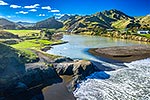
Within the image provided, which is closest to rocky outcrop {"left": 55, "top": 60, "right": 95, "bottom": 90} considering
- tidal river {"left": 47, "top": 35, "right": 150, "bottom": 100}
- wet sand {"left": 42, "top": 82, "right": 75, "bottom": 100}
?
A: tidal river {"left": 47, "top": 35, "right": 150, "bottom": 100}

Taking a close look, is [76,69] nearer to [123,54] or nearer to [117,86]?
[117,86]

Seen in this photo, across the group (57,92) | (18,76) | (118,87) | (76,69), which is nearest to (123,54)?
(76,69)

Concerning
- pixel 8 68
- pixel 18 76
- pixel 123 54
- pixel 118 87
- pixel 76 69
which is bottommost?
pixel 118 87

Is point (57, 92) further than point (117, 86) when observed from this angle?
No

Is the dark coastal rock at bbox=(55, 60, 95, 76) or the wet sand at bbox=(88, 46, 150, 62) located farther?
the wet sand at bbox=(88, 46, 150, 62)

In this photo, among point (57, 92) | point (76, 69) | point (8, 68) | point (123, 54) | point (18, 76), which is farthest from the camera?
point (123, 54)

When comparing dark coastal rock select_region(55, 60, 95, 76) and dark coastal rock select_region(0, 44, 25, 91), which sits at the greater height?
dark coastal rock select_region(0, 44, 25, 91)

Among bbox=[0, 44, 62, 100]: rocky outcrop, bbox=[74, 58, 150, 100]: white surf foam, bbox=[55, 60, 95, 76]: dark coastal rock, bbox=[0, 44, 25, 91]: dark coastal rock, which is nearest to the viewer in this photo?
bbox=[74, 58, 150, 100]: white surf foam

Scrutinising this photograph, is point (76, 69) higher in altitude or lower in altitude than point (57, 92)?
higher

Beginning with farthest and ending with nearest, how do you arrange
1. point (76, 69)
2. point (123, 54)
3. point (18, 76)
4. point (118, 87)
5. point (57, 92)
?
point (123, 54) < point (76, 69) < point (18, 76) < point (118, 87) < point (57, 92)

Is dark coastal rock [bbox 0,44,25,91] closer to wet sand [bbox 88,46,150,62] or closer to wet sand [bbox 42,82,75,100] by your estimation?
wet sand [bbox 42,82,75,100]

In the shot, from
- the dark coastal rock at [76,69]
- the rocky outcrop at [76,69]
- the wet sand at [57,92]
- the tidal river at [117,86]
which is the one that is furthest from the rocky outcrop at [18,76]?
the tidal river at [117,86]

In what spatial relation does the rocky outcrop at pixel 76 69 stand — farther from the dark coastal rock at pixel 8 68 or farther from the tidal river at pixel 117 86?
the dark coastal rock at pixel 8 68

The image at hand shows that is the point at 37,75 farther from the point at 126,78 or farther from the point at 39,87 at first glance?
the point at 126,78
